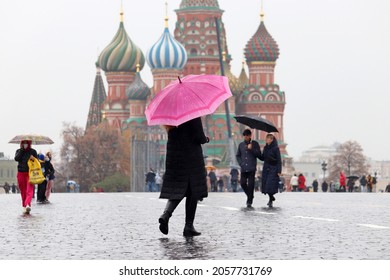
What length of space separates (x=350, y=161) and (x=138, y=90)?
20639mm

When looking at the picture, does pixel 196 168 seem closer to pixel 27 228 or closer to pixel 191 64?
pixel 27 228

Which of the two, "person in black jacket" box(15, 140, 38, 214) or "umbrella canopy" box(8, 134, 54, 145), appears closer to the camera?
"person in black jacket" box(15, 140, 38, 214)

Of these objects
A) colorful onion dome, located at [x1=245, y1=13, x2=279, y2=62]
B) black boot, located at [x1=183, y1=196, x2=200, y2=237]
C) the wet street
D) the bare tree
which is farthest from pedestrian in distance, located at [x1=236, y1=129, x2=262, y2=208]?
colorful onion dome, located at [x1=245, y1=13, x2=279, y2=62]

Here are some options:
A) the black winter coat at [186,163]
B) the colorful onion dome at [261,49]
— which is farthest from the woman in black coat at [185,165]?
the colorful onion dome at [261,49]

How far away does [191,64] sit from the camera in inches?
5187

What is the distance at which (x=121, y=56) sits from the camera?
5369 inches

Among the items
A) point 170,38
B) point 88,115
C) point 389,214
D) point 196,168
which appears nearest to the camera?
point 196,168

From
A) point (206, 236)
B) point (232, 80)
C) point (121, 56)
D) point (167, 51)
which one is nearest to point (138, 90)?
point (121, 56)

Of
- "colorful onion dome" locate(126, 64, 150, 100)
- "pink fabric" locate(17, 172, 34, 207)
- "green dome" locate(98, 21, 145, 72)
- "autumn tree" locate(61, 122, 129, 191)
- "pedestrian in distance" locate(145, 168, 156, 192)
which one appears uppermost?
"green dome" locate(98, 21, 145, 72)

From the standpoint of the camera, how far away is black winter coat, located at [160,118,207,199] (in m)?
14.1

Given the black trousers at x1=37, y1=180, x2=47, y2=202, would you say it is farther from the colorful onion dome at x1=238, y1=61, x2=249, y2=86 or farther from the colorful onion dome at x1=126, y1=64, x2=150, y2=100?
the colorful onion dome at x1=238, y1=61, x2=249, y2=86

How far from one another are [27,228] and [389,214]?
602cm

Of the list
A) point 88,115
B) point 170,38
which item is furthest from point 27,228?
point 88,115

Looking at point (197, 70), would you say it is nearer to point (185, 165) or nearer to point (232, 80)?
point (232, 80)
